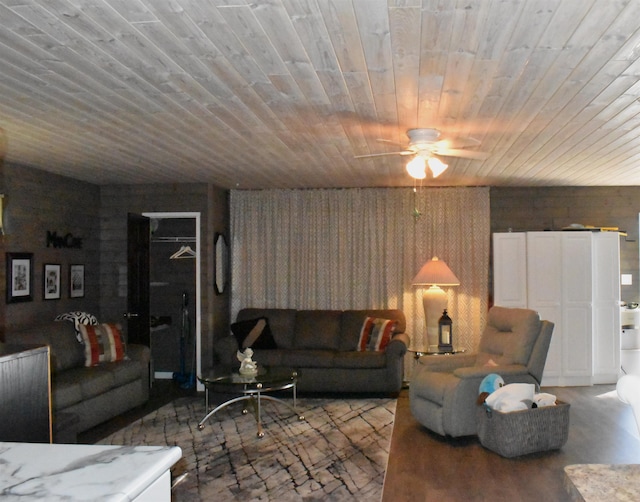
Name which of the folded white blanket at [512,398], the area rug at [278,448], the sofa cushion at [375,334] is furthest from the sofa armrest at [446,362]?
the sofa cushion at [375,334]

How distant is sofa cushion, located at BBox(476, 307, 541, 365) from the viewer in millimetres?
5559

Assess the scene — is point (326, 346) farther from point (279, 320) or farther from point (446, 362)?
point (446, 362)

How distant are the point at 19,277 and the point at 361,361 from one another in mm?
3478

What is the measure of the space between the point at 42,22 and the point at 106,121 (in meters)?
1.76

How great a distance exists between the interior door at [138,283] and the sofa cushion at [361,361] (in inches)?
85.6

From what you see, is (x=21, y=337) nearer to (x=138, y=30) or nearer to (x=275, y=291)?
(x=275, y=291)

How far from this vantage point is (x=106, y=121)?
14.5 ft

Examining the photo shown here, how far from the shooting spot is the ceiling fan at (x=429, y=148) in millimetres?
4699

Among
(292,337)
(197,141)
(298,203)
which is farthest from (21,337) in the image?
(298,203)

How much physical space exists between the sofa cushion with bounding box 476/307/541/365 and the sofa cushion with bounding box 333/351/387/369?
4.19ft

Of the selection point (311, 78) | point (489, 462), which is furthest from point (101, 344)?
point (311, 78)

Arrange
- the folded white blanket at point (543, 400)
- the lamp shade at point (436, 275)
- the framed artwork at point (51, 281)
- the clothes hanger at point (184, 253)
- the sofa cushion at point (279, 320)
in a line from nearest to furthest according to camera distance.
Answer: the folded white blanket at point (543, 400), the framed artwork at point (51, 281), the lamp shade at point (436, 275), the sofa cushion at point (279, 320), the clothes hanger at point (184, 253)

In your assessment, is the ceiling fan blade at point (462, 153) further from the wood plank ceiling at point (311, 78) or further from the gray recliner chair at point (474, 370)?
the gray recliner chair at point (474, 370)

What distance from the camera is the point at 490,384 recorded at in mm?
5156
